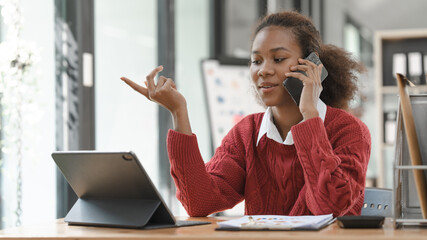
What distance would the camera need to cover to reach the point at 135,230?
1314 mm

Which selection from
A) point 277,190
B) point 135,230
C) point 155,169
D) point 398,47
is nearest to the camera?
point 135,230

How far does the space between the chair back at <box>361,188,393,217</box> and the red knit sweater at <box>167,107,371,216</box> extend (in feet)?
0.19

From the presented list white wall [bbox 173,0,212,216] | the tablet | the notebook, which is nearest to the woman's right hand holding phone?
the tablet

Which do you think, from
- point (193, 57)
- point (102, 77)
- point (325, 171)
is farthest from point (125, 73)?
point (325, 171)

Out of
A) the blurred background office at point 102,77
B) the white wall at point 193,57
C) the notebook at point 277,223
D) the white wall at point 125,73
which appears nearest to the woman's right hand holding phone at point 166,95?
the notebook at point 277,223

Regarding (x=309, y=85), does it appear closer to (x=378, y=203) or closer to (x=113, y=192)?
(x=378, y=203)

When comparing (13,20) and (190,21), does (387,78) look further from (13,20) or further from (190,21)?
(13,20)

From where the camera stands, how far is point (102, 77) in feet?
11.1

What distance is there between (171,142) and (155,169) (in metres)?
2.49

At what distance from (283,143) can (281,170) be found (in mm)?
82

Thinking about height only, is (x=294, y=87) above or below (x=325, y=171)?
above

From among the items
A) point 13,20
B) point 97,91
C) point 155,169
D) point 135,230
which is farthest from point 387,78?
point 135,230

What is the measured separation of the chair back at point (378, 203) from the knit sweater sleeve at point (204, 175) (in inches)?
15.0

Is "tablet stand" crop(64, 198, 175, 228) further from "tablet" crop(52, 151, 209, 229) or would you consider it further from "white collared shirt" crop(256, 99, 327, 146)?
"white collared shirt" crop(256, 99, 327, 146)
